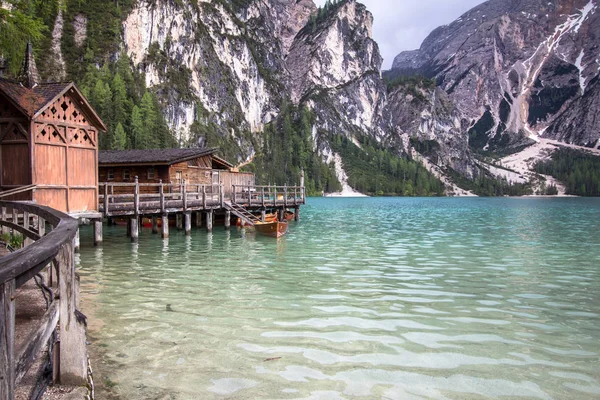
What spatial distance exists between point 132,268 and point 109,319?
8.16 metres

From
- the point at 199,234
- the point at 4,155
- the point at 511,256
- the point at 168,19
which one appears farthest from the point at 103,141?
the point at 511,256

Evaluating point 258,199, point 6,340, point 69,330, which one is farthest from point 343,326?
point 258,199

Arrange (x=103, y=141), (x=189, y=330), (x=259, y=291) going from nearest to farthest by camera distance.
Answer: (x=189, y=330), (x=259, y=291), (x=103, y=141)

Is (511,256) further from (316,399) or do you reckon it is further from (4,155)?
(4,155)

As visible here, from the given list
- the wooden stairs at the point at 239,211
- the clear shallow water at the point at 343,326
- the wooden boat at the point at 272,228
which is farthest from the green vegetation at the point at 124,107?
the clear shallow water at the point at 343,326

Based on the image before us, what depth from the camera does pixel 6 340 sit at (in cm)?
289

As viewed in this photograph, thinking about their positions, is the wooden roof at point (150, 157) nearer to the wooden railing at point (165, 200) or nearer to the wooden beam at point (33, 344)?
the wooden railing at point (165, 200)

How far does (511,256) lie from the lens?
77.9ft

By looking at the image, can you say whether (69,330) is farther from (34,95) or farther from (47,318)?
(34,95)

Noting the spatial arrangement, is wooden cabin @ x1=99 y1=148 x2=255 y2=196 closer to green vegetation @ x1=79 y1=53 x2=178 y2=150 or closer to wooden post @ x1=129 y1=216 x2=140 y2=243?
wooden post @ x1=129 y1=216 x2=140 y2=243

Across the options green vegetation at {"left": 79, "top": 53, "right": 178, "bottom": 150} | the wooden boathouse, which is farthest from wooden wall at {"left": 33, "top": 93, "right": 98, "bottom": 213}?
green vegetation at {"left": 79, "top": 53, "right": 178, "bottom": 150}

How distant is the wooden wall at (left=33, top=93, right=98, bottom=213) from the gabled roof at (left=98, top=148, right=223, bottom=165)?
43.8ft

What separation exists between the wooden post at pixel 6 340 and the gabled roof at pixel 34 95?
19.7 meters

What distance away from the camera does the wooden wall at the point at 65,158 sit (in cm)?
2080
